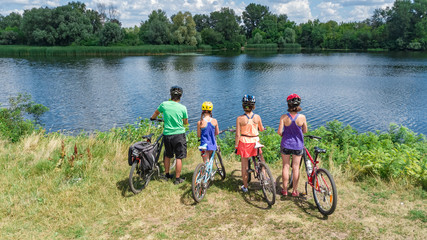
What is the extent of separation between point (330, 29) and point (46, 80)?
123m

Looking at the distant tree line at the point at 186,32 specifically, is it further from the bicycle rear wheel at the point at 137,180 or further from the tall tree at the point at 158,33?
the bicycle rear wheel at the point at 137,180

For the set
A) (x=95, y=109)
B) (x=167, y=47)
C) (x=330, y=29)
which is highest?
(x=330, y=29)

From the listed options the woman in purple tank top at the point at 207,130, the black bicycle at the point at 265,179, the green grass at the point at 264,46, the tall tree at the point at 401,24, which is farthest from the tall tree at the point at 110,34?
the tall tree at the point at 401,24

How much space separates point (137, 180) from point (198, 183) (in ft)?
5.70

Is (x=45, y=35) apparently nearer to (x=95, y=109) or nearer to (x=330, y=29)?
(x=95, y=109)

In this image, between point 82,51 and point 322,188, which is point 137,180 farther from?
point 82,51

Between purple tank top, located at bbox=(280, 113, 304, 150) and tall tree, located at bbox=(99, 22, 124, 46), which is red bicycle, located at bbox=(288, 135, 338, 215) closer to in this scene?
purple tank top, located at bbox=(280, 113, 304, 150)

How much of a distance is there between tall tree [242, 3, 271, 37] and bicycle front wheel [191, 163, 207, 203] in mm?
157328

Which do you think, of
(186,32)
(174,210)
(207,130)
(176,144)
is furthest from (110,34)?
(174,210)

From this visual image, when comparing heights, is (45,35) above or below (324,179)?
above

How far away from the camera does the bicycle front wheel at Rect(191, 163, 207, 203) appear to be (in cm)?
542

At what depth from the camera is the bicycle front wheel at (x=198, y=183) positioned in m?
5.42

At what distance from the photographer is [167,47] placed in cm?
Answer: 8306

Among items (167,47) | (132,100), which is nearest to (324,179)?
(132,100)
